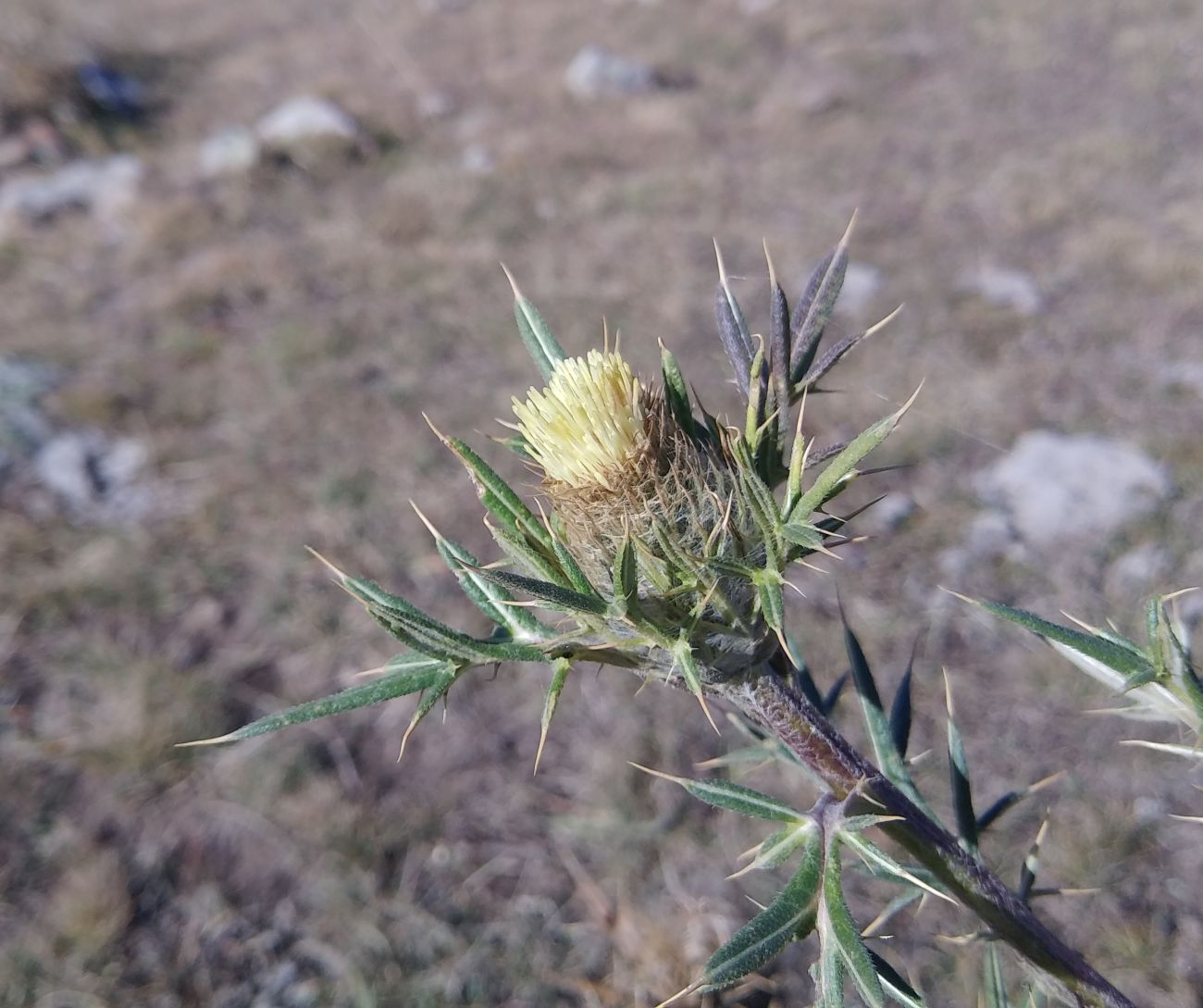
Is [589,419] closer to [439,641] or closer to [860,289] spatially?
[439,641]

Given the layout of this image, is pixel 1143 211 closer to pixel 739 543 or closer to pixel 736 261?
pixel 736 261

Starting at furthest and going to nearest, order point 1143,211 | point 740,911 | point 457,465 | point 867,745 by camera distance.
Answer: point 1143,211 → point 457,465 → point 867,745 → point 740,911

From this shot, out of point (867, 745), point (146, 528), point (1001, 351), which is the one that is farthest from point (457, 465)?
point (1001, 351)

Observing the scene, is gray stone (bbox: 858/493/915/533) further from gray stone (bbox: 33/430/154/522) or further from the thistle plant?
gray stone (bbox: 33/430/154/522)

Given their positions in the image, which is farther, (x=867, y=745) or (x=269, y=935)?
(x=867, y=745)

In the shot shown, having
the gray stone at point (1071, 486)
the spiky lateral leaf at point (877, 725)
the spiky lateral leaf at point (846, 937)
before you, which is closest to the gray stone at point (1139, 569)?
the gray stone at point (1071, 486)

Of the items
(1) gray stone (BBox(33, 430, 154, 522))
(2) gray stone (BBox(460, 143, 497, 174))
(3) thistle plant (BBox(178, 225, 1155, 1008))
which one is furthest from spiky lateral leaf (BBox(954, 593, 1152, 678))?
(2) gray stone (BBox(460, 143, 497, 174))

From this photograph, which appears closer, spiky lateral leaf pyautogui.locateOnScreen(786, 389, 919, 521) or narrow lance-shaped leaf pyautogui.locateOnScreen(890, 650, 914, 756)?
spiky lateral leaf pyautogui.locateOnScreen(786, 389, 919, 521)
